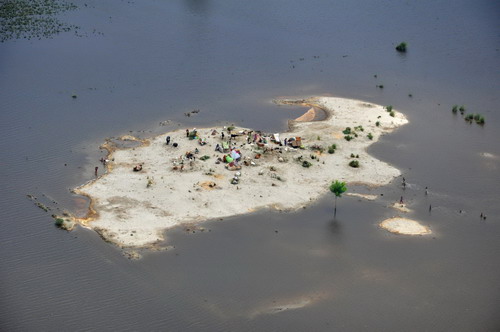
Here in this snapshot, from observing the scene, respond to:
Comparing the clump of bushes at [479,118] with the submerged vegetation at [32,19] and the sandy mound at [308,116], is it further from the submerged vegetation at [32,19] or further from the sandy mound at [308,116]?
the submerged vegetation at [32,19]

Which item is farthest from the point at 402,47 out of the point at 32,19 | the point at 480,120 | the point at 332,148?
the point at 32,19

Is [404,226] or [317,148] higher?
[317,148]

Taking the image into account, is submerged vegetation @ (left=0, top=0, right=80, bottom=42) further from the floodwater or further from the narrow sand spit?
the narrow sand spit

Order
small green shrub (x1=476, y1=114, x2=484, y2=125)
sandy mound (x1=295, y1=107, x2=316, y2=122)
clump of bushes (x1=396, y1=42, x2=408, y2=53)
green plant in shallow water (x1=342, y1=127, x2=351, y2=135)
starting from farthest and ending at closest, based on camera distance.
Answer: clump of bushes (x1=396, y1=42, x2=408, y2=53)
small green shrub (x1=476, y1=114, x2=484, y2=125)
sandy mound (x1=295, y1=107, x2=316, y2=122)
green plant in shallow water (x1=342, y1=127, x2=351, y2=135)

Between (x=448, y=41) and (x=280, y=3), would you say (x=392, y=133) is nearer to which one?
(x=448, y=41)

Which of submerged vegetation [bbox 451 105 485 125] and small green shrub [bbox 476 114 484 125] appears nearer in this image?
small green shrub [bbox 476 114 484 125]

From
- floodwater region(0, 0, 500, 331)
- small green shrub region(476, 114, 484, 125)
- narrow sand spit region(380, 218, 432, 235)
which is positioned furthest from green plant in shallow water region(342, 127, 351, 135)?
small green shrub region(476, 114, 484, 125)

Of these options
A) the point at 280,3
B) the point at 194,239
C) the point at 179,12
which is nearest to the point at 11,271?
the point at 194,239

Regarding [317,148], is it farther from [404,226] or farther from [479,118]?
[479,118]
